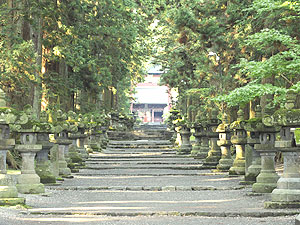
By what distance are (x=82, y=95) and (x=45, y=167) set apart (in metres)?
18.5

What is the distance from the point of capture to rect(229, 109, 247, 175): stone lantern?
60.8 ft

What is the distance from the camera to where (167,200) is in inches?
557

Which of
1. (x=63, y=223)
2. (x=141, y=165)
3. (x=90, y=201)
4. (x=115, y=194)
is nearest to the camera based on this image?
(x=63, y=223)

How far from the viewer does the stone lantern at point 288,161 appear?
12.1 metres

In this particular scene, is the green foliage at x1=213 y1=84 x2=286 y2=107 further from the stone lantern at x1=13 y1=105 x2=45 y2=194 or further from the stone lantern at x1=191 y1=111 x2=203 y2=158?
the stone lantern at x1=191 y1=111 x2=203 y2=158

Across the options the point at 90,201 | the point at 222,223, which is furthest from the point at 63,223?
the point at 90,201

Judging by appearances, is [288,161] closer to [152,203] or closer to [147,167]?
[152,203]

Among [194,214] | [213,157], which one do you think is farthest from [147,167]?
[194,214]

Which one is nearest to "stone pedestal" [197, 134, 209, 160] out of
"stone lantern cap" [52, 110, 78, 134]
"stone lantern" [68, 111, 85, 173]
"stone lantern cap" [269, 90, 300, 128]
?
"stone lantern" [68, 111, 85, 173]

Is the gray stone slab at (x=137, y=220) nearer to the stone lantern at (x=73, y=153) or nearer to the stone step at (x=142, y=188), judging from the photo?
the stone step at (x=142, y=188)

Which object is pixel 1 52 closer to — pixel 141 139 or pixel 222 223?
pixel 222 223

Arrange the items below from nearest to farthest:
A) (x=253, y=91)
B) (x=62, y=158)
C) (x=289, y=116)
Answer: (x=289, y=116), (x=253, y=91), (x=62, y=158)

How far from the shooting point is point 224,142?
2186 centimetres

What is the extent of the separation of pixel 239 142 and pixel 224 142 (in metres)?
2.85
